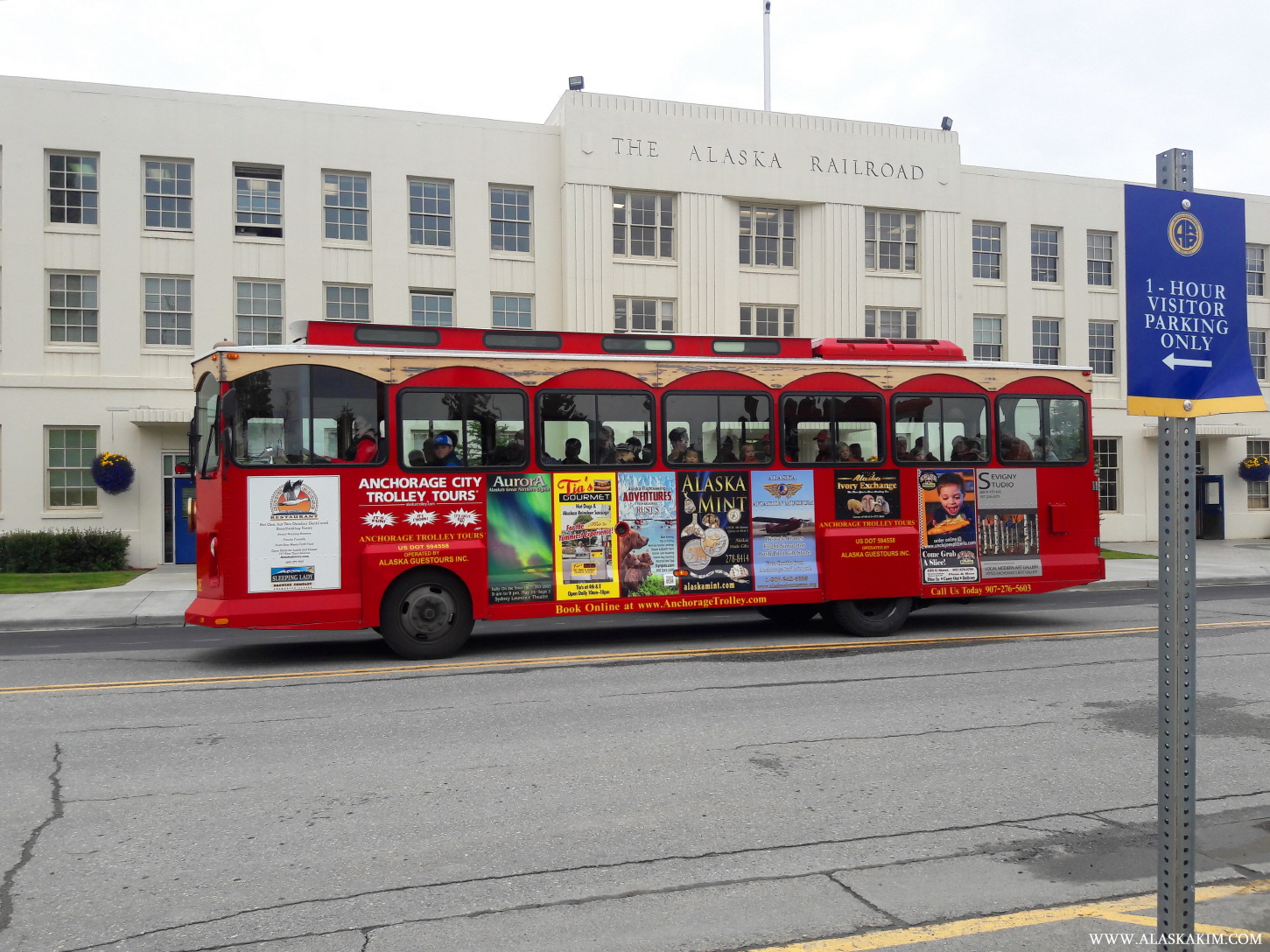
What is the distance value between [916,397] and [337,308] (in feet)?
50.8

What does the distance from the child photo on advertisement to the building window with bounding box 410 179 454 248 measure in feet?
50.5

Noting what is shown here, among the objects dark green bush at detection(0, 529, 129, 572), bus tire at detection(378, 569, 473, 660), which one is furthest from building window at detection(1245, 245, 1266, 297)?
dark green bush at detection(0, 529, 129, 572)

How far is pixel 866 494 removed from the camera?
40.2 feet

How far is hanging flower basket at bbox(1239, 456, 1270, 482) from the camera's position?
3075 centimetres

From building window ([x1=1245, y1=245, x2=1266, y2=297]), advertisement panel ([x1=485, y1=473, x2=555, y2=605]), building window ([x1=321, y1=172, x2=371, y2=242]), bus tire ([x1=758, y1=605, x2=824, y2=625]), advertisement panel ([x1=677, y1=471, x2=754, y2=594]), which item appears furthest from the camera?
building window ([x1=1245, y1=245, x2=1266, y2=297])

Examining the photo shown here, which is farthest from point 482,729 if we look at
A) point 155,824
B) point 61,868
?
point 61,868

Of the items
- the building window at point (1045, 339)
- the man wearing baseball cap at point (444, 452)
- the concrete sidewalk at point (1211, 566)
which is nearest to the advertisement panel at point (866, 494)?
the man wearing baseball cap at point (444, 452)

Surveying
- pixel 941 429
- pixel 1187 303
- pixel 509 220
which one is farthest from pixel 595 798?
pixel 509 220

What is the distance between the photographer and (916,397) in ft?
41.2

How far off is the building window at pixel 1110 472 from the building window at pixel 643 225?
45.9 ft

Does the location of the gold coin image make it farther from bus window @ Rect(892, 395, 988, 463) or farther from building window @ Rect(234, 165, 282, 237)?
building window @ Rect(234, 165, 282, 237)

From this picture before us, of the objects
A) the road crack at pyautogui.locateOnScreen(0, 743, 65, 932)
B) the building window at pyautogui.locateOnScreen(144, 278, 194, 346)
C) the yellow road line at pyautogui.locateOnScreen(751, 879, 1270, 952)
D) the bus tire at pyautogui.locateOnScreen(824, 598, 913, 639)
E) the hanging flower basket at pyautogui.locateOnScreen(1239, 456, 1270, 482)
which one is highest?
the building window at pyautogui.locateOnScreen(144, 278, 194, 346)

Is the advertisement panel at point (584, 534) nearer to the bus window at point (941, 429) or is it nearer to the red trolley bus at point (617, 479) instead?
the red trolley bus at point (617, 479)

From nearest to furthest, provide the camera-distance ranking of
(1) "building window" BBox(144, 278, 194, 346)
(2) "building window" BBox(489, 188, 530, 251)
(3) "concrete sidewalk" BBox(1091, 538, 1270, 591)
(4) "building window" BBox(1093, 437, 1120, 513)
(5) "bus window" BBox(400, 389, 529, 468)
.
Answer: (5) "bus window" BBox(400, 389, 529, 468), (3) "concrete sidewalk" BBox(1091, 538, 1270, 591), (1) "building window" BBox(144, 278, 194, 346), (2) "building window" BBox(489, 188, 530, 251), (4) "building window" BBox(1093, 437, 1120, 513)
